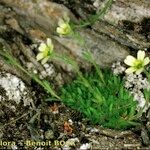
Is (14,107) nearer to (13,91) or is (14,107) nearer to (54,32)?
(13,91)

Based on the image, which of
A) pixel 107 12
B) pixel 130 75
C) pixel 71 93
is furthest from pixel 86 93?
pixel 107 12

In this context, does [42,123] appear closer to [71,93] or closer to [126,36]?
[71,93]

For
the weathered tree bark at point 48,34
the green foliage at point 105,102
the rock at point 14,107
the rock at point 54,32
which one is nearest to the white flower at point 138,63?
the green foliage at point 105,102

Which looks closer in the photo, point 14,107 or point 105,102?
point 105,102

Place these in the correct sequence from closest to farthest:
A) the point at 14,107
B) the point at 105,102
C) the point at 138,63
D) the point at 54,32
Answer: the point at 138,63
the point at 105,102
the point at 14,107
the point at 54,32

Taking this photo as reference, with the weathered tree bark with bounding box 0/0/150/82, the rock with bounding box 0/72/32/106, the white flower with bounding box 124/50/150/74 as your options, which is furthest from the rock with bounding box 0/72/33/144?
the white flower with bounding box 124/50/150/74

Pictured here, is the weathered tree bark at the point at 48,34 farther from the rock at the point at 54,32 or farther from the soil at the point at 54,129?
the soil at the point at 54,129

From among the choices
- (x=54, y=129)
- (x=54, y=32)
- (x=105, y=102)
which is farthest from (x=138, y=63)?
(x=54, y=32)
